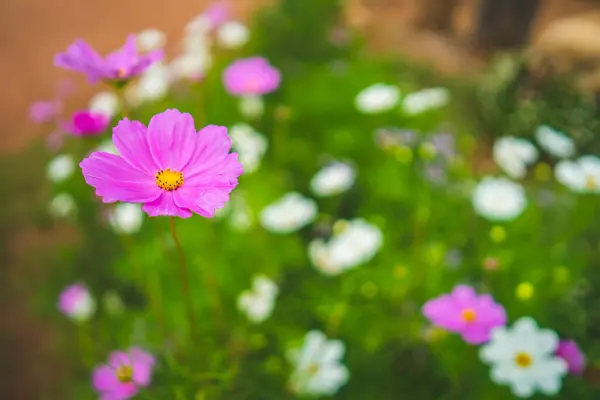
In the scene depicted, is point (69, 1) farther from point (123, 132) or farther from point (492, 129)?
point (123, 132)

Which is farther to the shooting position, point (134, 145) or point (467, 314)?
point (467, 314)

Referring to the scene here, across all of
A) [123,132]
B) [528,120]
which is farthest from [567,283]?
[528,120]

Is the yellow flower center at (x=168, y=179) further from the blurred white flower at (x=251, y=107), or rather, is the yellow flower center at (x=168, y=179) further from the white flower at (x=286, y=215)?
the blurred white flower at (x=251, y=107)

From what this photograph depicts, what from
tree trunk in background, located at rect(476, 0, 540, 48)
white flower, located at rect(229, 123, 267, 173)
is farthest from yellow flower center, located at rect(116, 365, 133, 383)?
tree trunk in background, located at rect(476, 0, 540, 48)

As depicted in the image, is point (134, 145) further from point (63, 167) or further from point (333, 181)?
point (63, 167)

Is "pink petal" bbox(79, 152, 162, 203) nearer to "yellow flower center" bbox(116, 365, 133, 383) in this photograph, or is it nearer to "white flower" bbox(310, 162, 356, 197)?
"yellow flower center" bbox(116, 365, 133, 383)

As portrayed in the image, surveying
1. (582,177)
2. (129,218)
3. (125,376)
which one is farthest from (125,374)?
(582,177)
